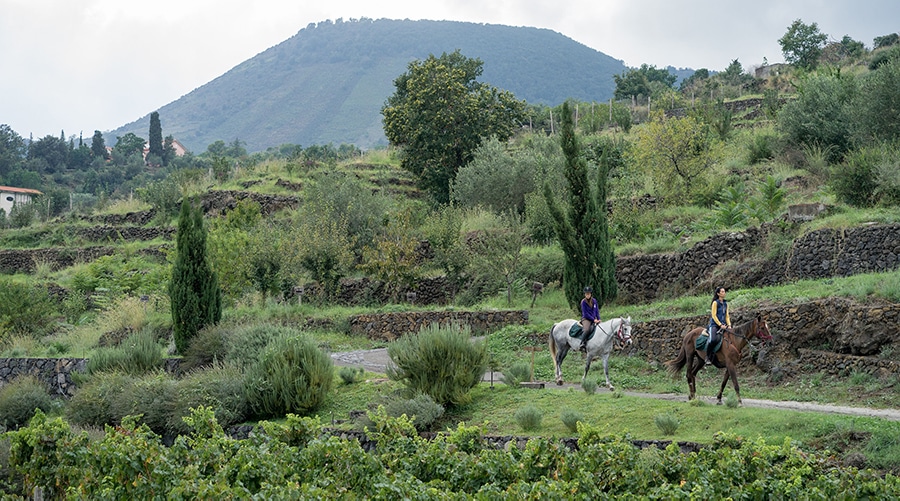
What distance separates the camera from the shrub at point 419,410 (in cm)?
1870

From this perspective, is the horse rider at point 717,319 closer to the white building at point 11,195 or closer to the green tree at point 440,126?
the green tree at point 440,126

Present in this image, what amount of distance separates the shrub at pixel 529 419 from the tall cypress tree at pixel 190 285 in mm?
13667

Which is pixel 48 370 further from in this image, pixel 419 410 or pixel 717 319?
pixel 717 319

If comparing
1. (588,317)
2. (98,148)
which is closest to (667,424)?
(588,317)

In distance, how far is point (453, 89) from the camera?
4959 cm

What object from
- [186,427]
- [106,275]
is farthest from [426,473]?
[106,275]

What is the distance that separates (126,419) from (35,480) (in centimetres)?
177

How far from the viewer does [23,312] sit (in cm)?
3656

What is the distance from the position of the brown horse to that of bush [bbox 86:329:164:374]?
15116 millimetres

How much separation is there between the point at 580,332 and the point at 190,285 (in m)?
12.7

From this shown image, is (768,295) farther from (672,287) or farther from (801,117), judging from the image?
(801,117)

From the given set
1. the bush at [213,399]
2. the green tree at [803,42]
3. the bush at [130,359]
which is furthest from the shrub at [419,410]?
the green tree at [803,42]

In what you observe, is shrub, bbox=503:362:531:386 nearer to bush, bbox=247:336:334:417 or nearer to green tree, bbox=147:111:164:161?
bush, bbox=247:336:334:417

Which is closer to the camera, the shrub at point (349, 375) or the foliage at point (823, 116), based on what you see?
the shrub at point (349, 375)
